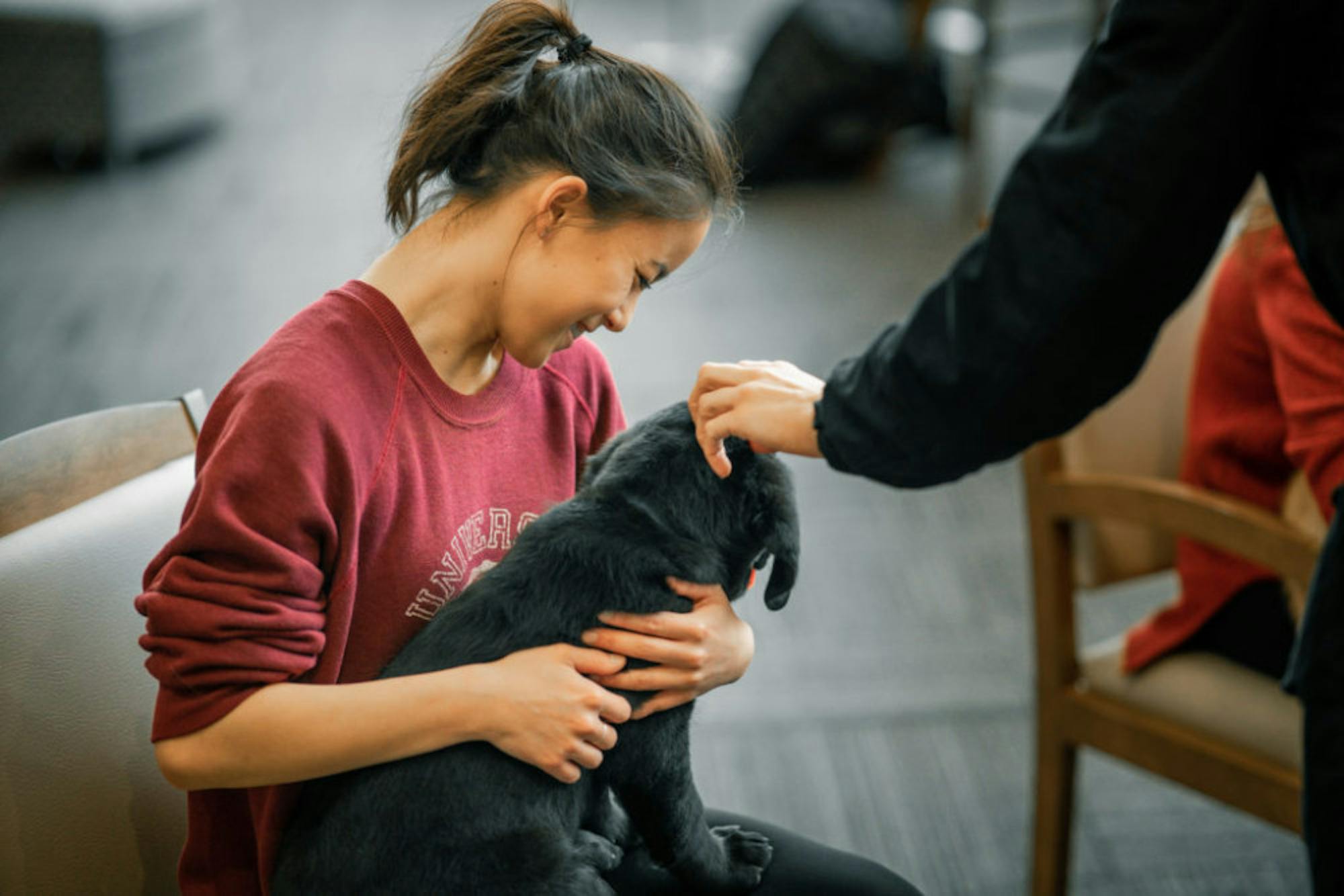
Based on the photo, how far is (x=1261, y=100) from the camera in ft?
2.88

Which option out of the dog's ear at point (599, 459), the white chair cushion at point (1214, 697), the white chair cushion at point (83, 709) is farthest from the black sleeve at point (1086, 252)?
the white chair cushion at point (1214, 697)

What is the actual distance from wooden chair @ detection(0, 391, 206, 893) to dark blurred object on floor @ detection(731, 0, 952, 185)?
157 inches

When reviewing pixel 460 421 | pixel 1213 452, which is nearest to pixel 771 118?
pixel 1213 452

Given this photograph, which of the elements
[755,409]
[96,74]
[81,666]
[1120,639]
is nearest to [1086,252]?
[755,409]

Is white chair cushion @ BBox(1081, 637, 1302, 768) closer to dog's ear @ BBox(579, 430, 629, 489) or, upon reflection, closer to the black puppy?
the black puppy

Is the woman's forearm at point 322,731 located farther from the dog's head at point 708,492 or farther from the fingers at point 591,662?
the dog's head at point 708,492

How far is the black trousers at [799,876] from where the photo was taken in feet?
3.91

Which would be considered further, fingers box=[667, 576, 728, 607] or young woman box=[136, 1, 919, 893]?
fingers box=[667, 576, 728, 607]

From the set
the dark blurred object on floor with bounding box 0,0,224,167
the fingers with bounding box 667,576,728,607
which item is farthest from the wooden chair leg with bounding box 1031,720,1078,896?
the dark blurred object on floor with bounding box 0,0,224,167

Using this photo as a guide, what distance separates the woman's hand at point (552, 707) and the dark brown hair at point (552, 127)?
381 mm

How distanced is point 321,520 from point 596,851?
1.26 ft

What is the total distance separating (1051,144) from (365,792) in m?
0.73

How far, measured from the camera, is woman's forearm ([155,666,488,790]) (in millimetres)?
977

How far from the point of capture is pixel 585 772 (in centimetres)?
110
